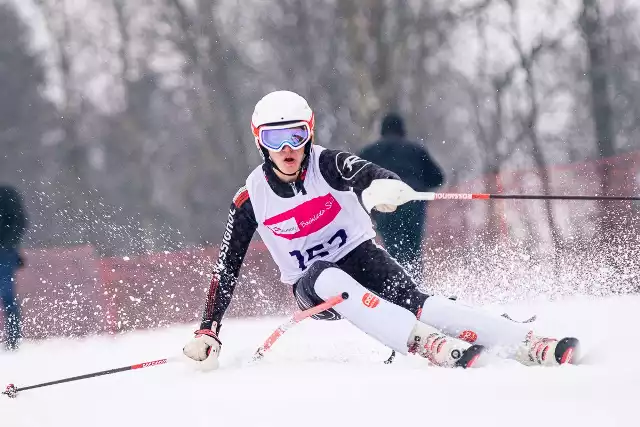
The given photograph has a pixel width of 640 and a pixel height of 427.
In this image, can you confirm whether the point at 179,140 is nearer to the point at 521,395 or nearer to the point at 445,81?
the point at 445,81

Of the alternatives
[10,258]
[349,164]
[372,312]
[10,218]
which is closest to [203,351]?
[372,312]

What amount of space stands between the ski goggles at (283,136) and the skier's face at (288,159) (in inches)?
0.6

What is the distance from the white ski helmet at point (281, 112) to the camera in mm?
2557

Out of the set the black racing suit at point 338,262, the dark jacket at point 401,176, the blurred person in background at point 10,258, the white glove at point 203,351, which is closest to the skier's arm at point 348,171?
the black racing suit at point 338,262

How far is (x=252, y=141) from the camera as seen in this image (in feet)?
31.0

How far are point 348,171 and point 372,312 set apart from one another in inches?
20.8

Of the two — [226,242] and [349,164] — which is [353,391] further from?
[226,242]

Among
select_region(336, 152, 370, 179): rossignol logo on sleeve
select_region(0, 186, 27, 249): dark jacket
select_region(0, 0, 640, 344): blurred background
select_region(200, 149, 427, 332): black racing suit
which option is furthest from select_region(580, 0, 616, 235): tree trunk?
select_region(336, 152, 370, 179): rossignol logo on sleeve

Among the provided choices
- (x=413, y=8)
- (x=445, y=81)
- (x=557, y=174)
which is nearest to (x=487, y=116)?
(x=445, y=81)

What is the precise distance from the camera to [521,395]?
1598mm

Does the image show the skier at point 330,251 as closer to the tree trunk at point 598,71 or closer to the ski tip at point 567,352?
the ski tip at point 567,352

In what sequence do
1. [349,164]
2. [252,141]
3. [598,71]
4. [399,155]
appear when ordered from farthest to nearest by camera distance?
[252,141] → [598,71] → [399,155] → [349,164]

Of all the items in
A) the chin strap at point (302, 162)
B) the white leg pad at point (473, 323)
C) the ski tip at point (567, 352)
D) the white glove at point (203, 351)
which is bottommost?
the white glove at point (203, 351)

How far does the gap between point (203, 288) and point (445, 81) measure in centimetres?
411
